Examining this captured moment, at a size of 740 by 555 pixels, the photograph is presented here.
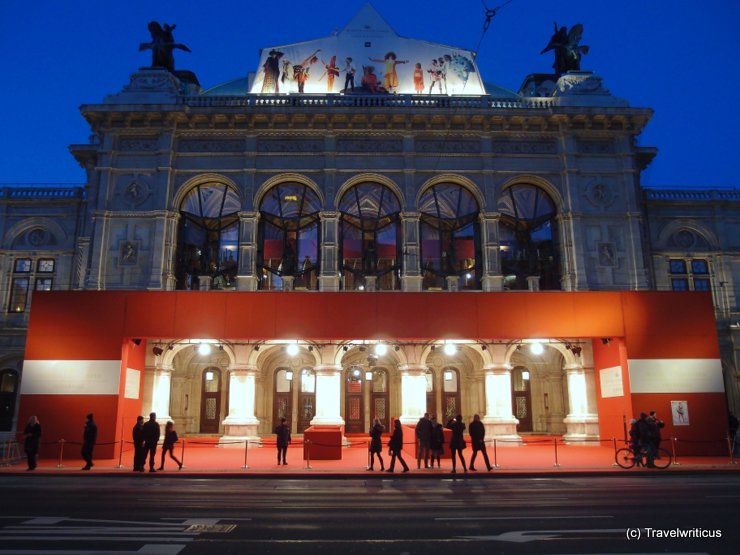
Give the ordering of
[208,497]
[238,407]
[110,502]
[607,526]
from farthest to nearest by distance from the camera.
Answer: [238,407], [208,497], [110,502], [607,526]

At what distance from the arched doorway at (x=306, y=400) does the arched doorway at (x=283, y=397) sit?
50cm

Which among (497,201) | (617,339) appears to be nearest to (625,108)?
(497,201)

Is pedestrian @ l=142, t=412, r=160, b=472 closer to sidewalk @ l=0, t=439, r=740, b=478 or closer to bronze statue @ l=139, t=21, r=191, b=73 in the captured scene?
sidewalk @ l=0, t=439, r=740, b=478

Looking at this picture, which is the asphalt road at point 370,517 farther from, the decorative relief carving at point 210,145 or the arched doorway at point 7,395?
the arched doorway at point 7,395

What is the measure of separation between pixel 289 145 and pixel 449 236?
8.82 meters

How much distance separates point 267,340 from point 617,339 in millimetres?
14131

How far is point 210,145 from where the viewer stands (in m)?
28.1

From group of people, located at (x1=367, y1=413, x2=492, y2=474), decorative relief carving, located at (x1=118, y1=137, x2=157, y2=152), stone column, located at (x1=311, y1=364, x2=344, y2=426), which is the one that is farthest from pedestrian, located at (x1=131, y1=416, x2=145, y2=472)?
decorative relief carving, located at (x1=118, y1=137, x2=157, y2=152)

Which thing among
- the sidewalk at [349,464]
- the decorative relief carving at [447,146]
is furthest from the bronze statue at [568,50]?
the sidewalk at [349,464]

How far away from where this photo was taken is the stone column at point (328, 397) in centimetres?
2452

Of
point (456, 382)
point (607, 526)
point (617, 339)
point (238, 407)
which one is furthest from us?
point (456, 382)

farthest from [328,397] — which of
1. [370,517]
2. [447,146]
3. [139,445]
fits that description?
[370,517]

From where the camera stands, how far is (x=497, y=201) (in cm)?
2781

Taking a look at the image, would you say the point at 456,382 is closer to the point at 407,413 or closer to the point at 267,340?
the point at 407,413
